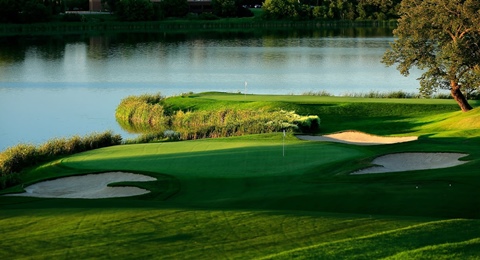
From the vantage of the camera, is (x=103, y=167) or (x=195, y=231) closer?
(x=195, y=231)

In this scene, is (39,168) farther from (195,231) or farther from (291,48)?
(291,48)

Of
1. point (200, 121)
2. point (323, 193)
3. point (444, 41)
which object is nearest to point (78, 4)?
point (200, 121)

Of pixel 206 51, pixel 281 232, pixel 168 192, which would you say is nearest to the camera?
pixel 281 232

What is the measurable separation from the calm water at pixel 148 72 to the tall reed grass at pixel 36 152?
7981 millimetres

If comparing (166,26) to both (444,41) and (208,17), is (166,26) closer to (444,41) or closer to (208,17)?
(208,17)

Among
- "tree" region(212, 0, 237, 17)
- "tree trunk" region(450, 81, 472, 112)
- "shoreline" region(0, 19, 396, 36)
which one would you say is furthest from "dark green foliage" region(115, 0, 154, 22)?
"tree trunk" region(450, 81, 472, 112)

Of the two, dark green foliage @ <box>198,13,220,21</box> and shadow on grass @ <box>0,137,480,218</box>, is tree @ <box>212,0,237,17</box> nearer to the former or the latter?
dark green foliage @ <box>198,13,220,21</box>

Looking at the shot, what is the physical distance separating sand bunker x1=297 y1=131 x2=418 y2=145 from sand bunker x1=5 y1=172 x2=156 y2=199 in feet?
32.3

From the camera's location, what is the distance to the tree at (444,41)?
38500 millimetres

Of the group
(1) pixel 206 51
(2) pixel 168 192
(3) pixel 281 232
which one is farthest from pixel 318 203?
(1) pixel 206 51

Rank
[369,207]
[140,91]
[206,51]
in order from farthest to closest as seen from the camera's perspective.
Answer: [206,51] → [140,91] → [369,207]

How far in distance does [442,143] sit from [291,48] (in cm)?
7757

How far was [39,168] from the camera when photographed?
28547 mm

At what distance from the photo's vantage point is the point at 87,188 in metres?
23.9
